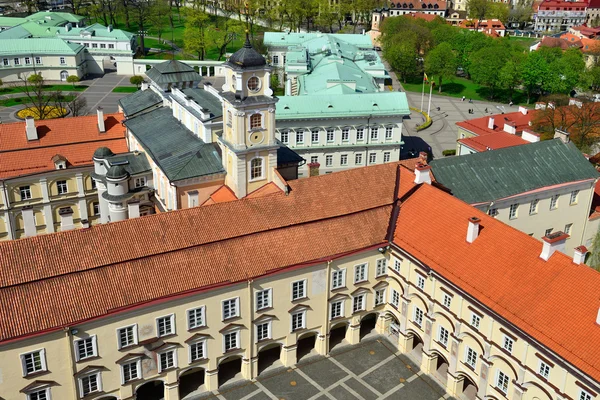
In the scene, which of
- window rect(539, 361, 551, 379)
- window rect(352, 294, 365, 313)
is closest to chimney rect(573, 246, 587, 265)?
window rect(539, 361, 551, 379)

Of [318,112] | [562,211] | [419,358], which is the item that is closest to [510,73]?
[318,112]

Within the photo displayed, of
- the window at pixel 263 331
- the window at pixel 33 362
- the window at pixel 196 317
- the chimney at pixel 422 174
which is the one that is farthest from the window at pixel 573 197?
the window at pixel 33 362

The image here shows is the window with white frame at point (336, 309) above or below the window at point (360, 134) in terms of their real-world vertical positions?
below

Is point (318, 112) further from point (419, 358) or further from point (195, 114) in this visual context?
point (419, 358)

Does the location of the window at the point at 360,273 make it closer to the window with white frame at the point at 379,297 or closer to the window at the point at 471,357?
the window with white frame at the point at 379,297

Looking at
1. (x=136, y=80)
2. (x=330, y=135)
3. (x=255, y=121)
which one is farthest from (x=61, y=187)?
(x=136, y=80)

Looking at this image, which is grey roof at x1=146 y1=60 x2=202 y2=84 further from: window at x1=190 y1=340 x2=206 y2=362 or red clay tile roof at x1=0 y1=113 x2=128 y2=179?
window at x1=190 y1=340 x2=206 y2=362
